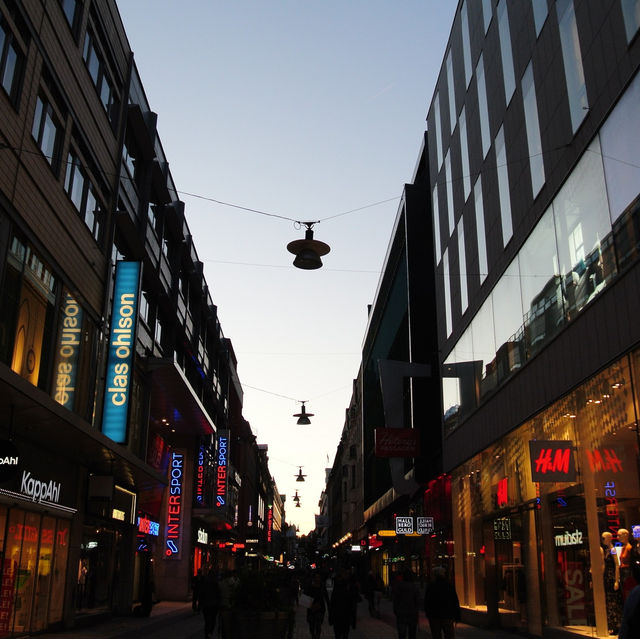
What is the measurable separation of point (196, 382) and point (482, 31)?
27380 mm

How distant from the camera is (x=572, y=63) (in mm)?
15039

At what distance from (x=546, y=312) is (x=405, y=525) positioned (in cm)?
1916

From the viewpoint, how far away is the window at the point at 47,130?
665 inches

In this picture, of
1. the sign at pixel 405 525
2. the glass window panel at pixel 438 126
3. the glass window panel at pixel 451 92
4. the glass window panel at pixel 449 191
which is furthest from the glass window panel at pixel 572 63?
the sign at pixel 405 525

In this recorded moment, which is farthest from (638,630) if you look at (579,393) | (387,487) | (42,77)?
(387,487)

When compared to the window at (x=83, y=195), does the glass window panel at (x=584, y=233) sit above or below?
below

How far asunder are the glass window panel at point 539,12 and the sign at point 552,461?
32.5 ft

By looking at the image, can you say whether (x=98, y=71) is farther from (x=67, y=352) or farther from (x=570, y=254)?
(x=570, y=254)

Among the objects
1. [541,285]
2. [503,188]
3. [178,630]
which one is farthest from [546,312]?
[178,630]

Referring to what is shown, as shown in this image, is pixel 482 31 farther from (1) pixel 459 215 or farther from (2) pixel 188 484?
(2) pixel 188 484

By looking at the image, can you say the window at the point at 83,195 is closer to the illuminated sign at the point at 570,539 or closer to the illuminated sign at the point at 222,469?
the illuminated sign at the point at 570,539

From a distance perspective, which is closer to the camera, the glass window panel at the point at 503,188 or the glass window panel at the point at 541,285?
the glass window panel at the point at 541,285

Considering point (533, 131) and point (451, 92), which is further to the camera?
point (451, 92)

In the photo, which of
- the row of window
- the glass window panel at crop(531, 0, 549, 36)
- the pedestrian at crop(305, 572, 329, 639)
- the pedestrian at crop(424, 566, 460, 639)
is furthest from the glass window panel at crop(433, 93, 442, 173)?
the pedestrian at crop(424, 566, 460, 639)
